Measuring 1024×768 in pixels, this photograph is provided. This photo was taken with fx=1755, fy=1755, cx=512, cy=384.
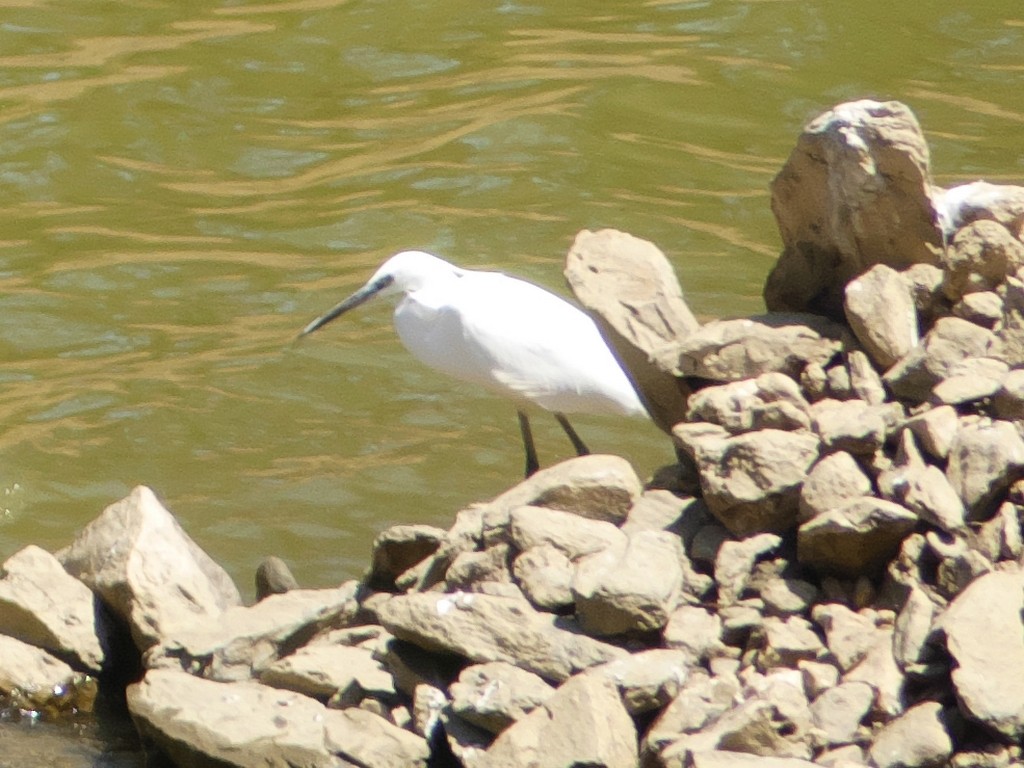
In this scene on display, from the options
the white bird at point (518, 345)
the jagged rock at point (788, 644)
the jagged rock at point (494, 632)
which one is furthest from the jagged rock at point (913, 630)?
the white bird at point (518, 345)

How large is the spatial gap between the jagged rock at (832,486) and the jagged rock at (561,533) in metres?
0.51

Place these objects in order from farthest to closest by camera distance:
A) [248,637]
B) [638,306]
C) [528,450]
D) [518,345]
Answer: [528,450] → [518,345] → [638,306] → [248,637]

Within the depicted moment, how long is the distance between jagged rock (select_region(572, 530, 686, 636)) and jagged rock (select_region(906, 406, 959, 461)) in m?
0.70

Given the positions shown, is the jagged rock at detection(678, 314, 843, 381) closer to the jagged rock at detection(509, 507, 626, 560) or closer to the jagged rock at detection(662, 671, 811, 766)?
the jagged rock at detection(509, 507, 626, 560)

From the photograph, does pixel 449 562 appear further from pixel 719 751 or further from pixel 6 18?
pixel 6 18

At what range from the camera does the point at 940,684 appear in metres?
3.92

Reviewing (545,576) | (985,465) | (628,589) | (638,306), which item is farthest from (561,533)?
(638,306)

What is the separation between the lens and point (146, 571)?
518 cm

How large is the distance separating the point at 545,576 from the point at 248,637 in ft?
3.03

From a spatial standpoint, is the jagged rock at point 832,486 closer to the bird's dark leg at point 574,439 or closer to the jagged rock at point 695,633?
the jagged rock at point 695,633

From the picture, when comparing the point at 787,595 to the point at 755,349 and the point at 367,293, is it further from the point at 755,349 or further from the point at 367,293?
the point at 367,293

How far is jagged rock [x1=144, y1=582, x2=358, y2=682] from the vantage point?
15.9ft

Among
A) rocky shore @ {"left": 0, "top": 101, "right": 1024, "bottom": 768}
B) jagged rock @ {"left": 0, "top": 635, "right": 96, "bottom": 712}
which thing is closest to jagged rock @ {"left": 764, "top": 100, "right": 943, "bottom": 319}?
rocky shore @ {"left": 0, "top": 101, "right": 1024, "bottom": 768}

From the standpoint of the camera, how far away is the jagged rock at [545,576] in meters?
4.48
